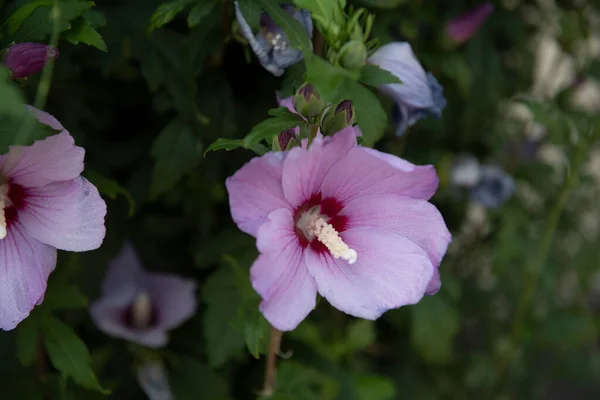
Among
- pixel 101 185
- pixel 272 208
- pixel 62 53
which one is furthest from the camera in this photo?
pixel 62 53

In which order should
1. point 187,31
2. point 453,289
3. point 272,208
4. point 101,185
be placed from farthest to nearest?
point 453,289
point 187,31
point 101,185
point 272,208

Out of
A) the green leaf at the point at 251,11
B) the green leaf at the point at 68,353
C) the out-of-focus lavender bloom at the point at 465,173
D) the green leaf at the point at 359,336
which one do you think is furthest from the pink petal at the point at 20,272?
the out-of-focus lavender bloom at the point at 465,173

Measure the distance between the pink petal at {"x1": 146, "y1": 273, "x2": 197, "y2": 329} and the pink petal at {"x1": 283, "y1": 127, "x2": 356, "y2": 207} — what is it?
57 cm

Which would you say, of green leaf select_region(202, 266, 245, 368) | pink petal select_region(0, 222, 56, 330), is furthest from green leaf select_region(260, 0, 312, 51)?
green leaf select_region(202, 266, 245, 368)

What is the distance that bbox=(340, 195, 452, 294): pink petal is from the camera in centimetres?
74

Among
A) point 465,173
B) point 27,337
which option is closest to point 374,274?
point 27,337

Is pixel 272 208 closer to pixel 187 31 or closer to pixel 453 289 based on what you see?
pixel 187 31

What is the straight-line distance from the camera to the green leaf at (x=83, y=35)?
74cm

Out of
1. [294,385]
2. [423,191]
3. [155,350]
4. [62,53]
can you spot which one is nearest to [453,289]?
[294,385]

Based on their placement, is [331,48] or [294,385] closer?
[331,48]

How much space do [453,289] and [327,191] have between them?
702 mm

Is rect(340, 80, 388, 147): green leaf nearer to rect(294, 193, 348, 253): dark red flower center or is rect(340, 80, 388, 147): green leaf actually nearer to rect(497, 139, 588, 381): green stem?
rect(294, 193, 348, 253): dark red flower center

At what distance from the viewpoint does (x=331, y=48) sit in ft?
2.49

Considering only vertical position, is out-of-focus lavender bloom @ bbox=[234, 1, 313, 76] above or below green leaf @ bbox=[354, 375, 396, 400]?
above
